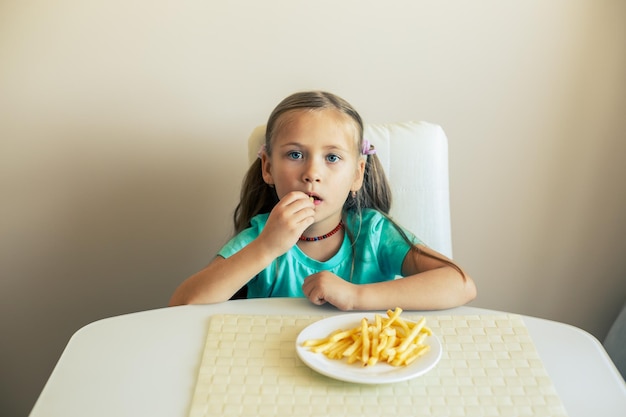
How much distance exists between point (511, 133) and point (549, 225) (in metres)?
0.33

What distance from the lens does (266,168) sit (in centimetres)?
166

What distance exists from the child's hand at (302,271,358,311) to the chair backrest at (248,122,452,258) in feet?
1.74

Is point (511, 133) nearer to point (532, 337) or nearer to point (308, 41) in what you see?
point (308, 41)

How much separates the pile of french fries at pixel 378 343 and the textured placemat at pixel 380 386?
37mm

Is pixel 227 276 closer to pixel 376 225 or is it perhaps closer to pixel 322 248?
pixel 322 248

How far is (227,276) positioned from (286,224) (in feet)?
0.53

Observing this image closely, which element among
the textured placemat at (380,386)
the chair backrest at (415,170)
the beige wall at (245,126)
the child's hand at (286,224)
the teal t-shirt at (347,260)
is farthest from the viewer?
the beige wall at (245,126)

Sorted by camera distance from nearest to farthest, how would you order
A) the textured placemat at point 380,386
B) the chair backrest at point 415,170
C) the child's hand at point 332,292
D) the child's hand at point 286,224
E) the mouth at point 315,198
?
1. the textured placemat at point 380,386
2. the child's hand at point 332,292
3. the child's hand at point 286,224
4. the mouth at point 315,198
5. the chair backrest at point 415,170

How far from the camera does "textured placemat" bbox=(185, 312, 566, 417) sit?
975 millimetres

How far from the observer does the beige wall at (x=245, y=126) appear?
6.25 ft

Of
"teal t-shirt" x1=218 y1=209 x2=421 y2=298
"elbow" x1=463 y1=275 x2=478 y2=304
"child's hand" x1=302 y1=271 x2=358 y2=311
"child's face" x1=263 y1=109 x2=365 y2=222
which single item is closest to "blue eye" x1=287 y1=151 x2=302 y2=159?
"child's face" x1=263 y1=109 x2=365 y2=222

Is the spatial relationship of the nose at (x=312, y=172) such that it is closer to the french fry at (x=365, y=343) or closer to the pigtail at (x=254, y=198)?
the pigtail at (x=254, y=198)

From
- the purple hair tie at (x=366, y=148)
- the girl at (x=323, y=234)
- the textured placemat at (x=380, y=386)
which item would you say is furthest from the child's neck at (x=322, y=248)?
the textured placemat at (x=380, y=386)

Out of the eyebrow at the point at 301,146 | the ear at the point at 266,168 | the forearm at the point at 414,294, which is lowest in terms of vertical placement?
the forearm at the point at 414,294
